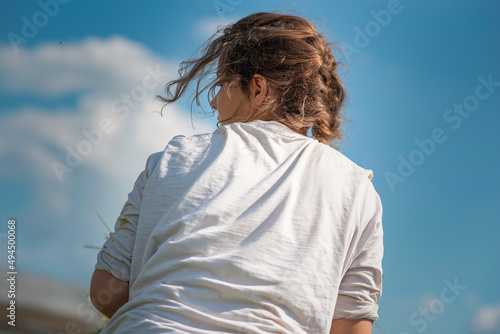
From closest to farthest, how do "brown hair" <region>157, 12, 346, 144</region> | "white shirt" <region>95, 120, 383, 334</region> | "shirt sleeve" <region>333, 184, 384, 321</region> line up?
1. "white shirt" <region>95, 120, 383, 334</region>
2. "shirt sleeve" <region>333, 184, 384, 321</region>
3. "brown hair" <region>157, 12, 346, 144</region>

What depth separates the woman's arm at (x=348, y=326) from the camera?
113 centimetres

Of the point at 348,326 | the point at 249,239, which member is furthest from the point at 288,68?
the point at 348,326

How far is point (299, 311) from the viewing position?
38.7 inches

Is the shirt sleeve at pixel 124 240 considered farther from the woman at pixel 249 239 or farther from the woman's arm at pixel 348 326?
the woman's arm at pixel 348 326

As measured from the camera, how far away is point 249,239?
102 cm

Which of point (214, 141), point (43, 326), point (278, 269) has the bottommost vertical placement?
point (43, 326)

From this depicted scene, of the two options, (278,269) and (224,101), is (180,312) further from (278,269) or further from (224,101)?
(224,101)

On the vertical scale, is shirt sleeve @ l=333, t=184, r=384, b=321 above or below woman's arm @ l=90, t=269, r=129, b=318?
above

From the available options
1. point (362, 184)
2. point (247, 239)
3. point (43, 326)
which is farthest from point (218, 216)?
point (43, 326)

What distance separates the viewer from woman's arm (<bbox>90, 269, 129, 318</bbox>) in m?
1.16

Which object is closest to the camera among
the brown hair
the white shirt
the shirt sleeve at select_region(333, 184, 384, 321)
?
the white shirt

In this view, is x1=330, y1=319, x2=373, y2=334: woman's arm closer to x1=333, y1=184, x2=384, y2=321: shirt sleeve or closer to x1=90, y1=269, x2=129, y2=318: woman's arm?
x1=333, y1=184, x2=384, y2=321: shirt sleeve

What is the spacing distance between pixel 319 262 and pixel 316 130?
615 millimetres

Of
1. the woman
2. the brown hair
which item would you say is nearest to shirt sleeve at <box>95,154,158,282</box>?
the woman
